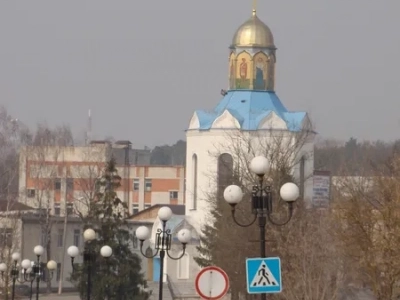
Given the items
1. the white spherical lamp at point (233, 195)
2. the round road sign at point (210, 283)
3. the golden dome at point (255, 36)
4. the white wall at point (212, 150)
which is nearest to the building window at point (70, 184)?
the white wall at point (212, 150)

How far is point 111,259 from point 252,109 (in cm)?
1884

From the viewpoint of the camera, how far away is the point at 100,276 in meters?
40.5

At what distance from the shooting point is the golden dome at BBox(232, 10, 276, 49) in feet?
191

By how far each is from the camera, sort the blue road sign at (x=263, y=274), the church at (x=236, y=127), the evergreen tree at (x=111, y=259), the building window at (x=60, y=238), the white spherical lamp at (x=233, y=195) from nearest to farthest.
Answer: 1. the blue road sign at (x=263, y=274)
2. the white spherical lamp at (x=233, y=195)
3. the evergreen tree at (x=111, y=259)
4. the church at (x=236, y=127)
5. the building window at (x=60, y=238)

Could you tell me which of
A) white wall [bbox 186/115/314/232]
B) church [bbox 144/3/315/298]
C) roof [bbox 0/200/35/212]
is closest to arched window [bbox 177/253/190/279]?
church [bbox 144/3/315/298]

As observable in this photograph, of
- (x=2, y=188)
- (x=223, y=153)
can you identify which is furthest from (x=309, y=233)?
(x=2, y=188)

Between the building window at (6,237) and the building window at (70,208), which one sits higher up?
the building window at (70,208)

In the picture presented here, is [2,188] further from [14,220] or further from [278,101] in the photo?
[278,101]

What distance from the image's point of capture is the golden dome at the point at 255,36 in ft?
191

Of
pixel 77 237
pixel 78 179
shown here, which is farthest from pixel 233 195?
pixel 78 179

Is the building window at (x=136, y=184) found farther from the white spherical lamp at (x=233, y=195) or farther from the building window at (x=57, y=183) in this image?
the white spherical lamp at (x=233, y=195)

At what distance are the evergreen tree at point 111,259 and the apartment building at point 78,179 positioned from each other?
2653 centimetres

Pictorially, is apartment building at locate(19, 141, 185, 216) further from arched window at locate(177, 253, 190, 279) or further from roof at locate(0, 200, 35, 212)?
arched window at locate(177, 253, 190, 279)

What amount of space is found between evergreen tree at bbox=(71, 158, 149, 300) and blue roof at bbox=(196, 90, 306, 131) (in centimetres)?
1594
